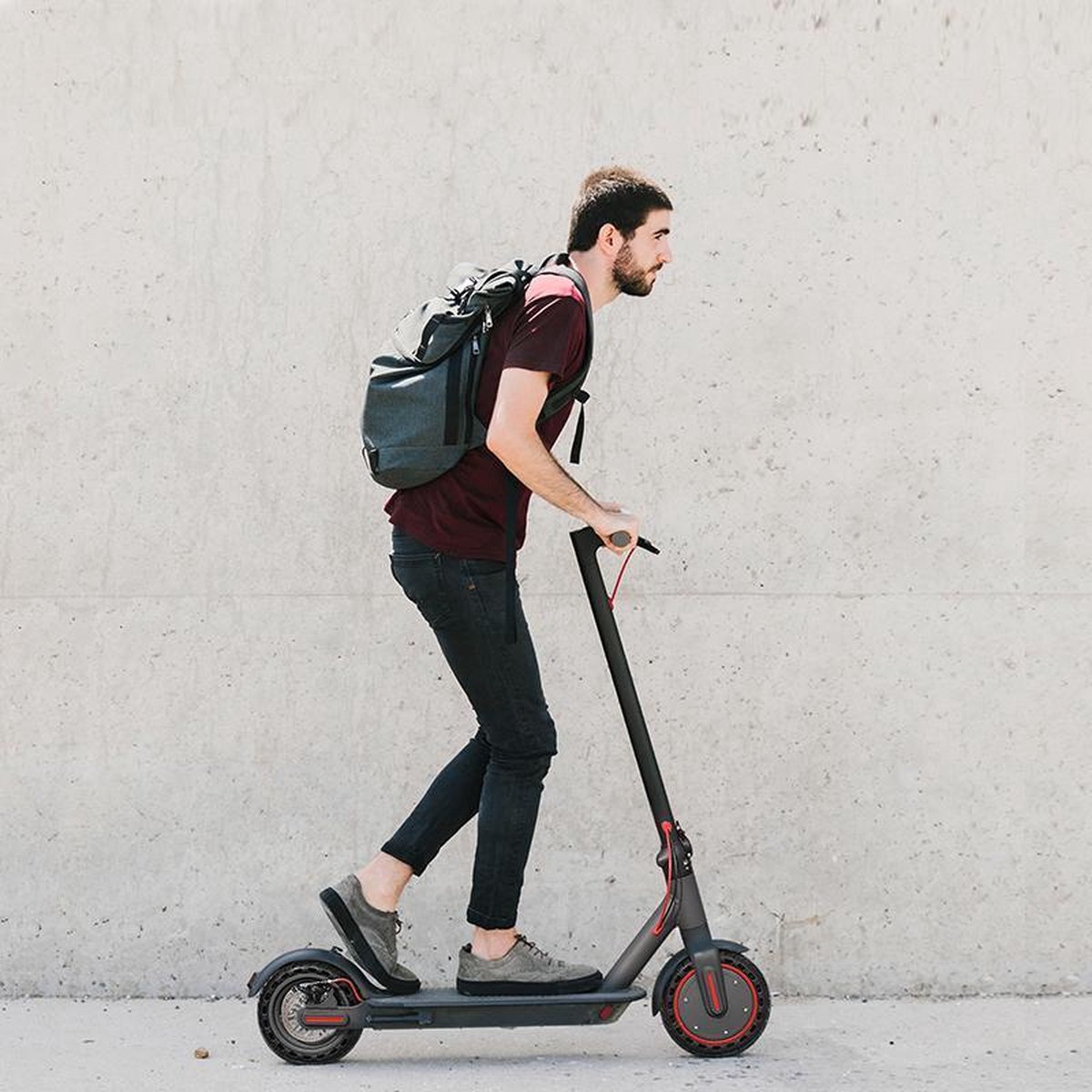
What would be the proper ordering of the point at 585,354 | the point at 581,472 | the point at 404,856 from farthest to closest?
1. the point at 581,472
2. the point at 404,856
3. the point at 585,354

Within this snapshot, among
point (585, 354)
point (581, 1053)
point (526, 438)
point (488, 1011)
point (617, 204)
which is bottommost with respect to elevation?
point (581, 1053)

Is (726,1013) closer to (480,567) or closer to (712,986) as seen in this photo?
(712,986)

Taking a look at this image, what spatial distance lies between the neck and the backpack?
7 centimetres

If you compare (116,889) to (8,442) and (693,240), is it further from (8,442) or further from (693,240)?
(693,240)

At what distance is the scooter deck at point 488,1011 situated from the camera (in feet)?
12.3

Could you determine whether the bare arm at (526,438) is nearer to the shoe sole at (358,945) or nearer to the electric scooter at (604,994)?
the electric scooter at (604,994)

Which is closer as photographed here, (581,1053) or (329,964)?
(329,964)

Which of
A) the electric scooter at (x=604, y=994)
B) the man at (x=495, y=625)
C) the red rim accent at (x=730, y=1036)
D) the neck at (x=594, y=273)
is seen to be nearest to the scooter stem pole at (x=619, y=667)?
the electric scooter at (x=604, y=994)

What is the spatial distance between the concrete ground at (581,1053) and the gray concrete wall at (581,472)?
22 cm

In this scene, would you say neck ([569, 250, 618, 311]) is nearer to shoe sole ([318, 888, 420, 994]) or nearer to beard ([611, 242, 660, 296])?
beard ([611, 242, 660, 296])

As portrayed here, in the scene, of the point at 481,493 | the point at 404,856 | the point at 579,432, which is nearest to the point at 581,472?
the point at 579,432

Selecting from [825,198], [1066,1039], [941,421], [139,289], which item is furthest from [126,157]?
[1066,1039]

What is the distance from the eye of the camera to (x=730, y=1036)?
150 inches

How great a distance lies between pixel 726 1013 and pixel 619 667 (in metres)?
0.78
